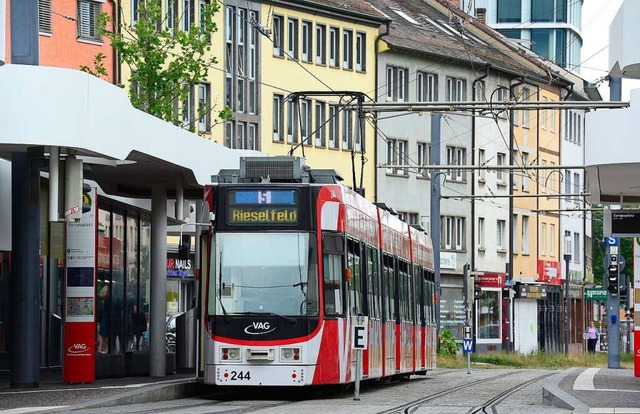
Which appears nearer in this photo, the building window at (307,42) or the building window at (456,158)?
the building window at (307,42)

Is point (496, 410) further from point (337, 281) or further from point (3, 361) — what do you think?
point (3, 361)

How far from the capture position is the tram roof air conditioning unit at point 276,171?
2583 centimetres

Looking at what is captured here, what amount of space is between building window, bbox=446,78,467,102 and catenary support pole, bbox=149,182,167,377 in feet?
145

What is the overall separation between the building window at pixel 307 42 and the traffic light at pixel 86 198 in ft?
128

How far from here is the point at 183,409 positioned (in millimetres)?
22328

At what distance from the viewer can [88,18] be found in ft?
175

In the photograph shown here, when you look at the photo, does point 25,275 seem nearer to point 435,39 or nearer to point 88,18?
point 88,18

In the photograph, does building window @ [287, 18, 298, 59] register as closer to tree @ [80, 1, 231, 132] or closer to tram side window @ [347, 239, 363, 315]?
tree @ [80, 1, 231, 132]

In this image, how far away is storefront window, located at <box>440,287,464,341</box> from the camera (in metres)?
73.3

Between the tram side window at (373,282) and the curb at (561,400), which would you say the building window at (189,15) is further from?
the curb at (561,400)

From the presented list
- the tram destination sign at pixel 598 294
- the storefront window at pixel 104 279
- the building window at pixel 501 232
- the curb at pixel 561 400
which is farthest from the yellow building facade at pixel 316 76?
the curb at pixel 561 400

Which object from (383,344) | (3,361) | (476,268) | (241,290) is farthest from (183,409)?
(476,268)

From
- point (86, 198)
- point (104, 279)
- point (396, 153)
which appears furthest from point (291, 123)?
point (86, 198)

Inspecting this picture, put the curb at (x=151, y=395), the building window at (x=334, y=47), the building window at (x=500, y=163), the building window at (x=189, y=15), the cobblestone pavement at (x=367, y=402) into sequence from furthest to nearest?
1. the building window at (x=500, y=163)
2. the building window at (x=334, y=47)
3. the building window at (x=189, y=15)
4. the cobblestone pavement at (x=367, y=402)
5. the curb at (x=151, y=395)
